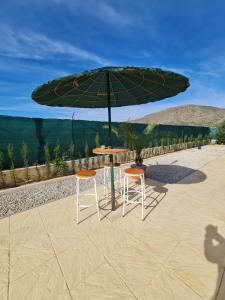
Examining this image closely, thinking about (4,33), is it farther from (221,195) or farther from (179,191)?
(221,195)

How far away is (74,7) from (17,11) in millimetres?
1734

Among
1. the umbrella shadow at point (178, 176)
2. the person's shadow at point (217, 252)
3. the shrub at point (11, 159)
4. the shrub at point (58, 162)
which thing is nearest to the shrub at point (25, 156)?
the shrub at point (11, 159)

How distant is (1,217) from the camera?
320 centimetres

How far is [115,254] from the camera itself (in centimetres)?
219

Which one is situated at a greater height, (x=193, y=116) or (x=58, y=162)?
(x=193, y=116)

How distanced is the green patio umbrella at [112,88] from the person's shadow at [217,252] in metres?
1.73

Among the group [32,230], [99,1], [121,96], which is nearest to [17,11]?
[99,1]

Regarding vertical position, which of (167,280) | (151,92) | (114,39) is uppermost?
(114,39)

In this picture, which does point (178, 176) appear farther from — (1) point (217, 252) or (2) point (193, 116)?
(2) point (193, 116)

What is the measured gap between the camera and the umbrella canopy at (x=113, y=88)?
98.3 inches

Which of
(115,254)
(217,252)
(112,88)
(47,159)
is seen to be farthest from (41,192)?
(217,252)

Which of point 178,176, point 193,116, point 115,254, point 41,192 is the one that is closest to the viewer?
point 115,254

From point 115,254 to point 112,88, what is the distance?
126 inches

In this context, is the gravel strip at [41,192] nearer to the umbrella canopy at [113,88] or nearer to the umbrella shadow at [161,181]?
the umbrella shadow at [161,181]
